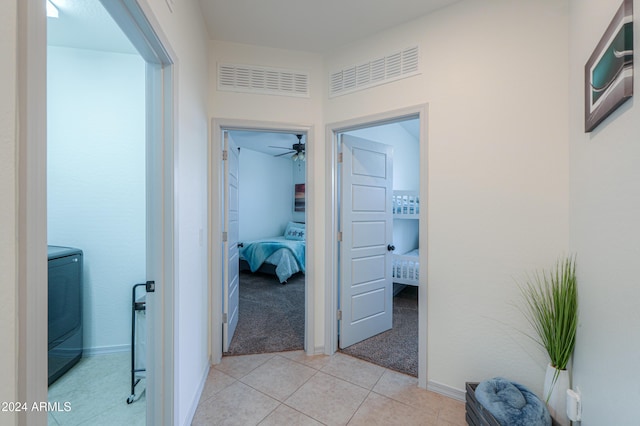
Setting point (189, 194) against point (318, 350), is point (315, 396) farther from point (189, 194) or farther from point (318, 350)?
point (189, 194)

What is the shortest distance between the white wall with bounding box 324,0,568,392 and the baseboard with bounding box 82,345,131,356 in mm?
2548

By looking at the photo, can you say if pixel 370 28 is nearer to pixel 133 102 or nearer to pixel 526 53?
pixel 526 53

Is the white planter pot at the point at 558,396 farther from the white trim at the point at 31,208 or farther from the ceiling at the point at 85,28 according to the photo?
the ceiling at the point at 85,28

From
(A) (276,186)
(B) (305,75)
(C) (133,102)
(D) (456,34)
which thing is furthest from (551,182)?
(A) (276,186)

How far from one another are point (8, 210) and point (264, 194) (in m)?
5.91

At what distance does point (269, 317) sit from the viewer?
3.30 meters

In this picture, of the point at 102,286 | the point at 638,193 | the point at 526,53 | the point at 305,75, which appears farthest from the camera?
the point at 305,75

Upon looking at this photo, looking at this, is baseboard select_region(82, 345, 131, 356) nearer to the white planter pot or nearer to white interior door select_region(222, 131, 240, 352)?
white interior door select_region(222, 131, 240, 352)

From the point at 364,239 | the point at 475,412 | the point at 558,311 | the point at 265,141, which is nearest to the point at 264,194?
the point at 265,141

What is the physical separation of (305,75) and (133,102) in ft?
5.08

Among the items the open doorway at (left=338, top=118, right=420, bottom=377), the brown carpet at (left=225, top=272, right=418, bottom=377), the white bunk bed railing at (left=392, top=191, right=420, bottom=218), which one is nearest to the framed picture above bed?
the brown carpet at (left=225, top=272, right=418, bottom=377)

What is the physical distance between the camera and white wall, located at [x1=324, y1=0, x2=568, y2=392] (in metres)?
1.62

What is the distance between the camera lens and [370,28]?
214 centimetres

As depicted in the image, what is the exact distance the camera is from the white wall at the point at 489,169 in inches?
63.8
